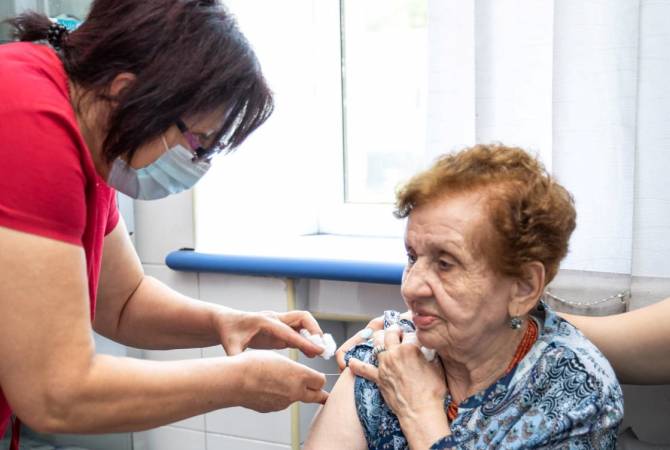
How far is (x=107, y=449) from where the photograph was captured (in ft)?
8.46

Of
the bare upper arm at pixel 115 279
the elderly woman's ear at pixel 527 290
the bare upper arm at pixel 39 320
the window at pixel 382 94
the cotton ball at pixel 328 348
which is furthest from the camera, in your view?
the window at pixel 382 94

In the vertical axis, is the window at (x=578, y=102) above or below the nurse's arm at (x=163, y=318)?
above

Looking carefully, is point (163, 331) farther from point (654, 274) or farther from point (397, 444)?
point (654, 274)

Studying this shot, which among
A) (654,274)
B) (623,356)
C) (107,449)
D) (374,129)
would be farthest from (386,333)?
(107,449)

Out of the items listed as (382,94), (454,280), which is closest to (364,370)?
(454,280)

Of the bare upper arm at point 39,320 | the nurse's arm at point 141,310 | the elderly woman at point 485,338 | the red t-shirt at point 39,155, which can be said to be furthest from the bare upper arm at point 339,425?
the red t-shirt at point 39,155

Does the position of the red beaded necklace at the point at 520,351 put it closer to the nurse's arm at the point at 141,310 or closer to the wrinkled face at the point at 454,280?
the wrinkled face at the point at 454,280

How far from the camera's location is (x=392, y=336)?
155cm

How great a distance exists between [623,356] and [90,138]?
1.10 m

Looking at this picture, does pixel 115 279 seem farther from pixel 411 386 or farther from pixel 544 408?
pixel 544 408

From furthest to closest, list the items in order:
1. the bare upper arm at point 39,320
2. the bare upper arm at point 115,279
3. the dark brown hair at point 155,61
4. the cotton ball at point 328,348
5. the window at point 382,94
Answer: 1. the window at point 382,94
2. the bare upper arm at point 115,279
3. the cotton ball at point 328,348
4. the dark brown hair at point 155,61
5. the bare upper arm at point 39,320

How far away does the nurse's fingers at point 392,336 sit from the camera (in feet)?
5.02

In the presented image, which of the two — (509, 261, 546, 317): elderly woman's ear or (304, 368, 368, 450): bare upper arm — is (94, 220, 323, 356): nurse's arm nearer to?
(304, 368, 368, 450): bare upper arm

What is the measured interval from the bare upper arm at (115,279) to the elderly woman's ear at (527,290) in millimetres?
846
